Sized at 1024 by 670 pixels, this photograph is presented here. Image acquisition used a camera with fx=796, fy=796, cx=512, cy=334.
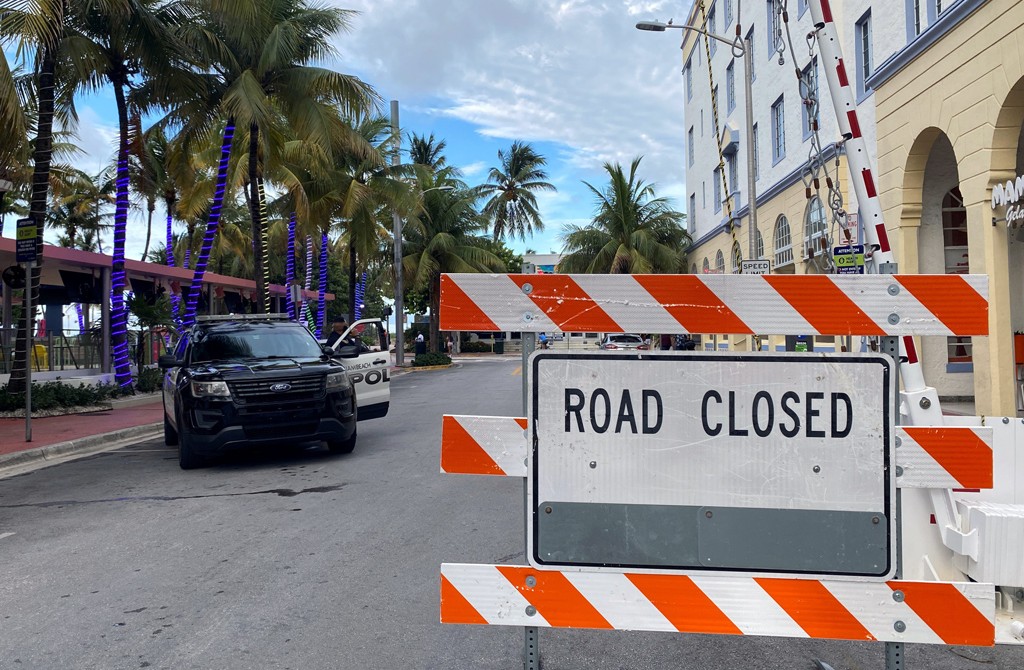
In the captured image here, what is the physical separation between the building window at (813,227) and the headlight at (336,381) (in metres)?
14.3

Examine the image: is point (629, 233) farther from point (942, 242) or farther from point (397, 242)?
point (942, 242)

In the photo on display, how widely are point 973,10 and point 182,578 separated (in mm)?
12873

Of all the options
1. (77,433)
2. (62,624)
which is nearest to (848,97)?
(62,624)

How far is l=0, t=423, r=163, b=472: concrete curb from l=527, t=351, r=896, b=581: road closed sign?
949 centimetres

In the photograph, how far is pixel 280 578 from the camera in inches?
201

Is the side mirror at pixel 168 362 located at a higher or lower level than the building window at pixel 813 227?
lower

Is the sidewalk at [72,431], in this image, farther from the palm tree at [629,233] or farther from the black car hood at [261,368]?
the palm tree at [629,233]

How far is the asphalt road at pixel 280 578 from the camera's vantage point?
12.7 ft

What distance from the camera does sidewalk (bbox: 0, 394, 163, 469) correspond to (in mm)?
10672

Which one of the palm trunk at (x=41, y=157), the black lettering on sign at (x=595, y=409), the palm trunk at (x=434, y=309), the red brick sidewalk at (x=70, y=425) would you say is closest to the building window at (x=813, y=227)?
the red brick sidewalk at (x=70, y=425)

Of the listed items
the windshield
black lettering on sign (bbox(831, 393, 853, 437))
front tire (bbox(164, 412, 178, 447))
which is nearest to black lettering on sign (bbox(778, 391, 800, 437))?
black lettering on sign (bbox(831, 393, 853, 437))

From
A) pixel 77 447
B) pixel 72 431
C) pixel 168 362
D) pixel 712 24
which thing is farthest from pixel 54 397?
pixel 712 24

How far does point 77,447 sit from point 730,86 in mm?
26046

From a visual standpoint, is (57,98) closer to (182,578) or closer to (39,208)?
(39,208)
